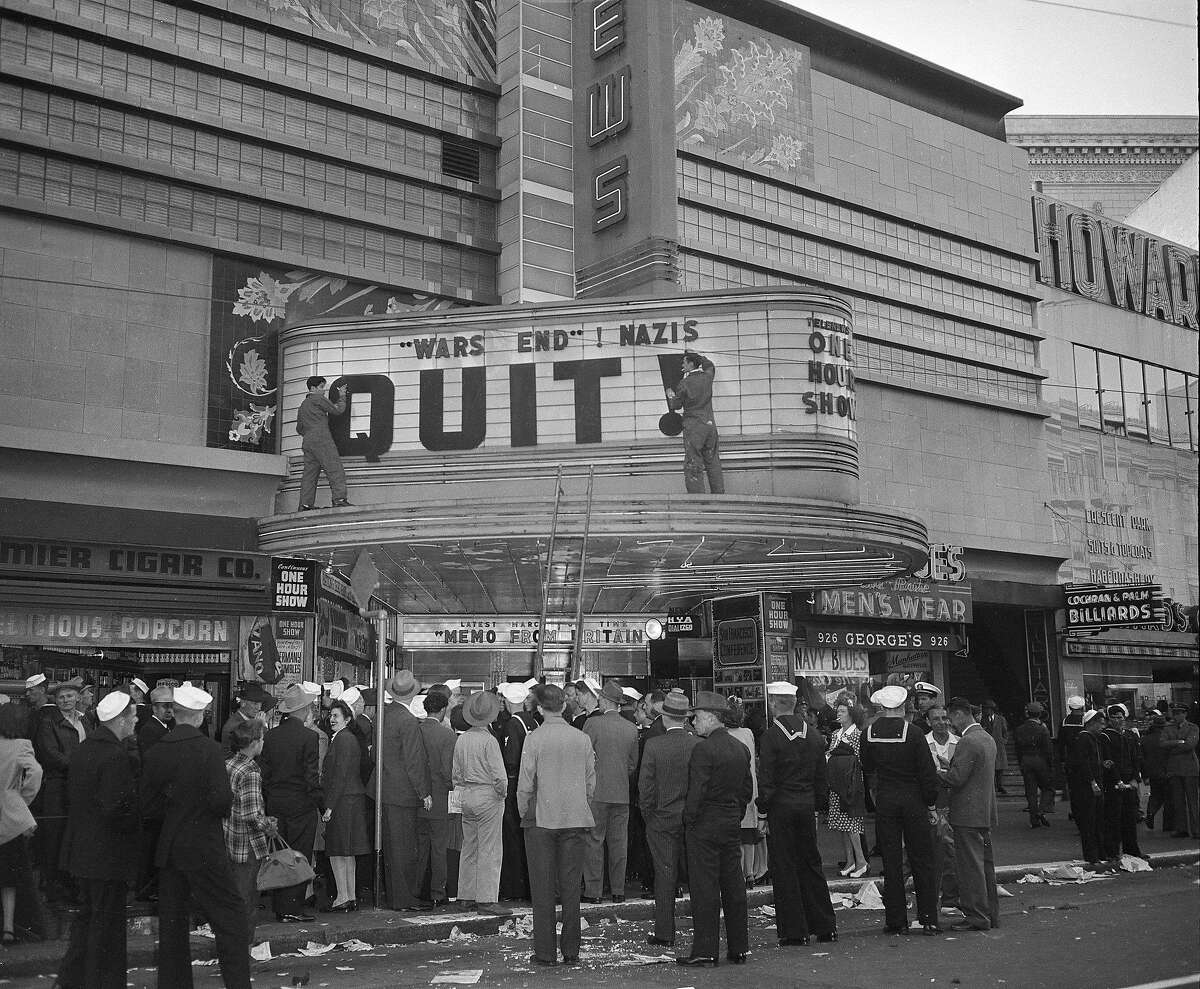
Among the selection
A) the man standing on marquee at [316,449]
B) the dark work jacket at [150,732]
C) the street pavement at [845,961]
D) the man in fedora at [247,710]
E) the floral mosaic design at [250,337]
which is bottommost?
the street pavement at [845,961]

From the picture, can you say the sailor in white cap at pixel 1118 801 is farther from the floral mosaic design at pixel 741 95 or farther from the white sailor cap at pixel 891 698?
the floral mosaic design at pixel 741 95

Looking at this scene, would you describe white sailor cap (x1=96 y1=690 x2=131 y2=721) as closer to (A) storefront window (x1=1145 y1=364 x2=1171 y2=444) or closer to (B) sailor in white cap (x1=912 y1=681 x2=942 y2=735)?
(B) sailor in white cap (x1=912 y1=681 x2=942 y2=735)

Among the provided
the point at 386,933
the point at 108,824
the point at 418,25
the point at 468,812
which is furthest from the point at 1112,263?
the point at 108,824

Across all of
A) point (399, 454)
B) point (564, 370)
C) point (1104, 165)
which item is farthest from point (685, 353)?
point (1104, 165)

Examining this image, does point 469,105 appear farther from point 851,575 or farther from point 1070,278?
point 1070,278

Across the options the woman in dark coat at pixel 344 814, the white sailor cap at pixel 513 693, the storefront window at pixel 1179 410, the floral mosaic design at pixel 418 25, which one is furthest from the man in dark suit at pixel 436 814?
the storefront window at pixel 1179 410

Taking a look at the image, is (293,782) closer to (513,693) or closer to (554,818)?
(554,818)

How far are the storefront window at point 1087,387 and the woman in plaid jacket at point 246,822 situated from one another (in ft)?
91.2

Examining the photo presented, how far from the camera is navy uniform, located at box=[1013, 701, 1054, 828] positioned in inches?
810

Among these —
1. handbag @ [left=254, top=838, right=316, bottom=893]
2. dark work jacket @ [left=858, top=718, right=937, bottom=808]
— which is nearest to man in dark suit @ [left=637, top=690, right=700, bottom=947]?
dark work jacket @ [left=858, top=718, right=937, bottom=808]

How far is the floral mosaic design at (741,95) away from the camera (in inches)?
1033

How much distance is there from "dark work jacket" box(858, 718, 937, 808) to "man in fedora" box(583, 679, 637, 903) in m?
2.76

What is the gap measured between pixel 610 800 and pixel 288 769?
311 centimetres

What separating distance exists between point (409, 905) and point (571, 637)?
1460 centimetres
